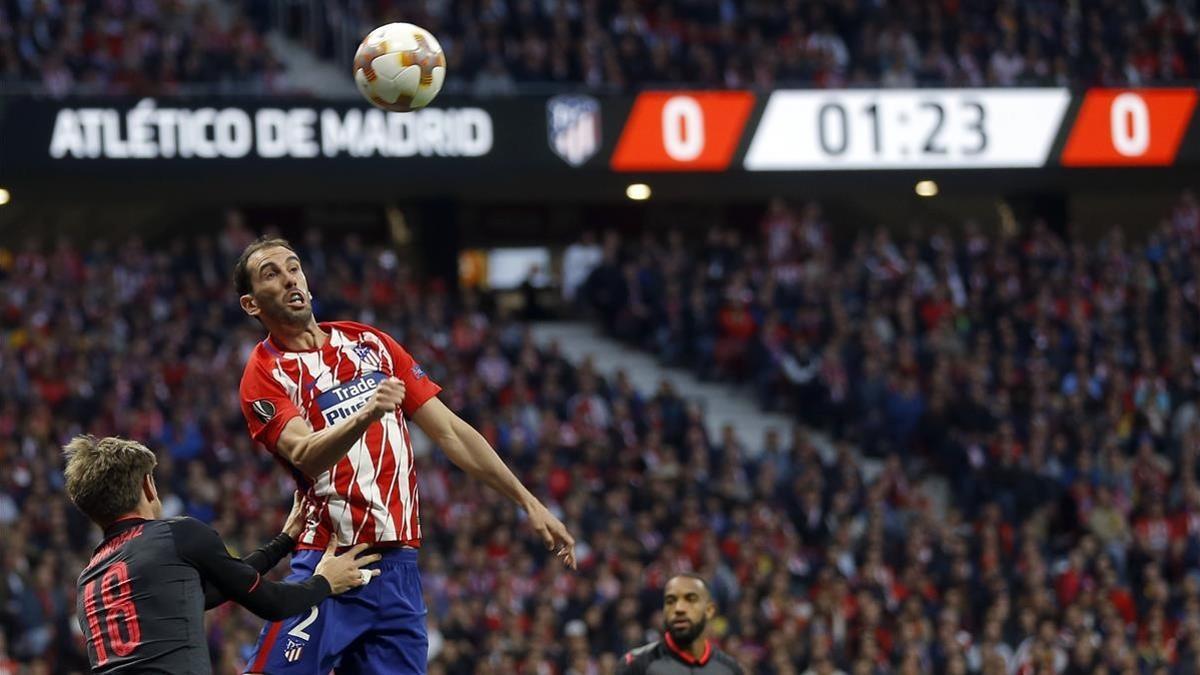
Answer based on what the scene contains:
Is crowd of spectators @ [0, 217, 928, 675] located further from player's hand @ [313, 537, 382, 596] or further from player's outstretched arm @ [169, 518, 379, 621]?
player's outstretched arm @ [169, 518, 379, 621]

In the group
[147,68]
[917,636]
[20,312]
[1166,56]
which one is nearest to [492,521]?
[917,636]

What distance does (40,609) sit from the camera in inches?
588

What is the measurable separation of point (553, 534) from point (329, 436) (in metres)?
0.86

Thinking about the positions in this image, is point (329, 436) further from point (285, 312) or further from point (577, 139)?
point (577, 139)

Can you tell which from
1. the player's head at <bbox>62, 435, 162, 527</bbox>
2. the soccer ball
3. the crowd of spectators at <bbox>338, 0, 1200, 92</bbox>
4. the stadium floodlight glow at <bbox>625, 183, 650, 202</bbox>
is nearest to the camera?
the player's head at <bbox>62, 435, 162, 527</bbox>

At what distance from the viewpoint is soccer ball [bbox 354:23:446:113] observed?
A: 8.10m

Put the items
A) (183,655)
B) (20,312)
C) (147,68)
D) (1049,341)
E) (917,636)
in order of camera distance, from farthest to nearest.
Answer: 1. (1049,341)
2. (147,68)
3. (20,312)
4. (917,636)
5. (183,655)

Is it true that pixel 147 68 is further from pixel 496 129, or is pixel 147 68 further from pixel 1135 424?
pixel 1135 424

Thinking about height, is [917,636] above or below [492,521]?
below

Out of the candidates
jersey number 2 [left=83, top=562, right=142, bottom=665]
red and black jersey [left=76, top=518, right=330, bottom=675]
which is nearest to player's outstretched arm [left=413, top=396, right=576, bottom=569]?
red and black jersey [left=76, top=518, right=330, bottom=675]

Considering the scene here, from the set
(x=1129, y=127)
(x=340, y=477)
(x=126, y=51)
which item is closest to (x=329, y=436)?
(x=340, y=477)

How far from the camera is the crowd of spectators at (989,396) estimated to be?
58.3 feet

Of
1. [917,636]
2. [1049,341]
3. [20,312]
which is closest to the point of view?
[917,636]

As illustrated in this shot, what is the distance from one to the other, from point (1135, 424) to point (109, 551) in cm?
1776
